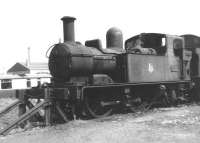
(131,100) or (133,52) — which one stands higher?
(133,52)

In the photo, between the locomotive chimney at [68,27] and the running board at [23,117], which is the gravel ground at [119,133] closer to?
the running board at [23,117]

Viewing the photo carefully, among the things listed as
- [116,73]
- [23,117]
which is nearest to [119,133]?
[23,117]

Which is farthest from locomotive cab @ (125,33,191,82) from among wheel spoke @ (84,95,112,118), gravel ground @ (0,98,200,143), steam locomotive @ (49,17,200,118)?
gravel ground @ (0,98,200,143)

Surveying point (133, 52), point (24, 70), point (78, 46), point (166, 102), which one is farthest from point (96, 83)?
point (24, 70)

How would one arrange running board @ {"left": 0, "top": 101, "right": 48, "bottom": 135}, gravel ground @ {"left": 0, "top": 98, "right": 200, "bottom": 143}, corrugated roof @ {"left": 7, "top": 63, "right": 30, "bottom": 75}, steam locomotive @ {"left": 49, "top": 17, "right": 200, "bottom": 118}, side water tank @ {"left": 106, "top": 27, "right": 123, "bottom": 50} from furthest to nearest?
corrugated roof @ {"left": 7, "top": 63, "right": 30, "bottom": 75}, side water tank @ {"left": 106, "top": 27, "right": 123, "bottom": 50}, steam locomotive @ {"left": 49, "top": 17, "right": 200, "bottom": 118}, running board @ {"left": 0, "top": 101, "right": 48, "bottom": 135}, gravel ground @ {"left": 0, "top": 98, "right": 200, "bottom": 143}

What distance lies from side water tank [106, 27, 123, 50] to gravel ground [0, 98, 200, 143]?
3.43 meters

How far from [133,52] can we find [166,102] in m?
2.81

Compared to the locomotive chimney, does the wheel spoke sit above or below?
below

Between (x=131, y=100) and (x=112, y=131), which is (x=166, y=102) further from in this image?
(x=112, y=131)

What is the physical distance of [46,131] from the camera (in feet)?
24.8

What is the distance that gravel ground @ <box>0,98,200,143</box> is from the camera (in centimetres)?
630

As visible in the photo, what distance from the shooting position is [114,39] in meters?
11.0

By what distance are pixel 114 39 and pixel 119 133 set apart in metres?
4.85

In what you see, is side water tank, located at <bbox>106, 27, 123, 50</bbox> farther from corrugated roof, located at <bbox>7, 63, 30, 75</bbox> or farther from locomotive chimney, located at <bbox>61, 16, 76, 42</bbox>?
corrugated roof, located at <bbox>7, 63, 30, 75</bbox>
